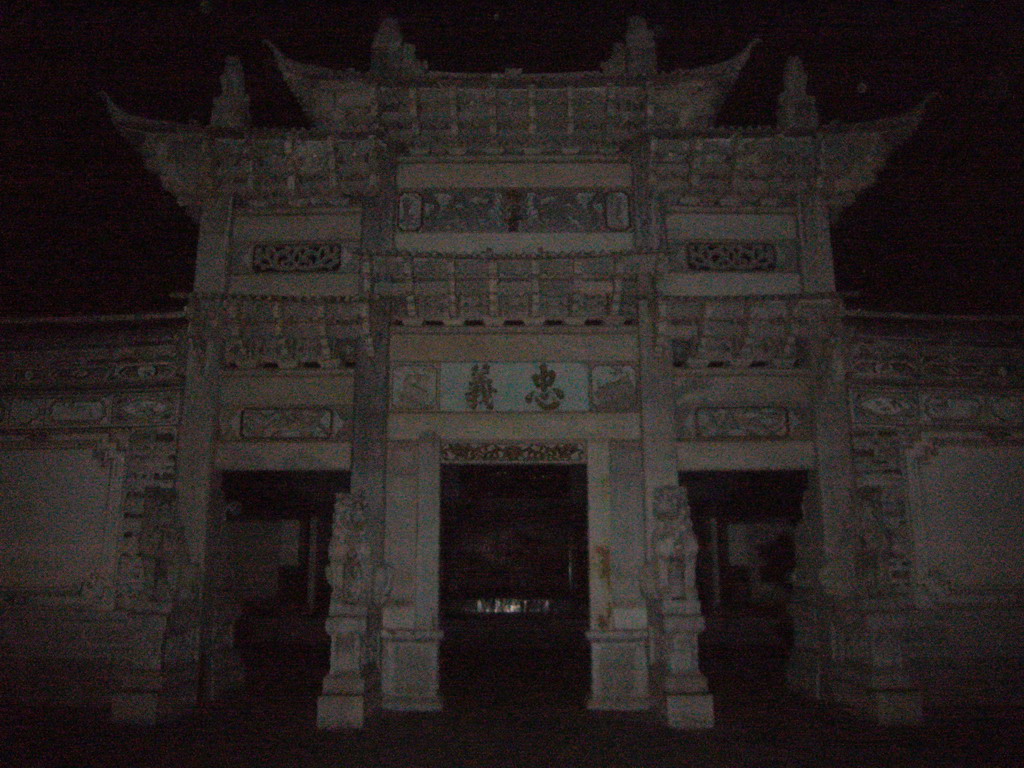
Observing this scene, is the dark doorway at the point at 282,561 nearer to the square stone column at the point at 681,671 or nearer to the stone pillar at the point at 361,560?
the stone pillar at the point at 361,560

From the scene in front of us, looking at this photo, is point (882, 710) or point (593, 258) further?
point (593, 258)

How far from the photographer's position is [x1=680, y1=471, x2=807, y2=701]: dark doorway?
490 inches

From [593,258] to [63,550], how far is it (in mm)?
6555

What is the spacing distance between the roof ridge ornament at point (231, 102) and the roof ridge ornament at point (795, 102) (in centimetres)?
588

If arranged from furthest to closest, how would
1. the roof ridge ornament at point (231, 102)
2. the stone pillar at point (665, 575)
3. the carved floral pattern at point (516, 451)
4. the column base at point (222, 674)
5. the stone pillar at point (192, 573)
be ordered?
1. the roof ridge ornament at point (231, 102)
2. the carved floral pattern at point (516, 451)
3. the column base at point (222, 674)
4. the stone pillar at point (192, 573)
5. the stone pillar at point (665, 575)

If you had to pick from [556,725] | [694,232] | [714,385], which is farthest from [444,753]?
[694,232]

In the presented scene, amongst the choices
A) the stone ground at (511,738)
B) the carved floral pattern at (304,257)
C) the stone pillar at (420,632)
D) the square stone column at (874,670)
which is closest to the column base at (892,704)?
the square stone column at (874,670)

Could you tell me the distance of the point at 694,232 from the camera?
8.40 metres

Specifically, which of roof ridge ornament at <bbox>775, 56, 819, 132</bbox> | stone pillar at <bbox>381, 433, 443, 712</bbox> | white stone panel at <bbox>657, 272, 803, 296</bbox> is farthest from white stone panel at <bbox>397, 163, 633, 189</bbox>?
stone pillar at <bbox>381, 433, 443, 712</bbox>

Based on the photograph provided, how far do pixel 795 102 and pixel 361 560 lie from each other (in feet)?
21.9

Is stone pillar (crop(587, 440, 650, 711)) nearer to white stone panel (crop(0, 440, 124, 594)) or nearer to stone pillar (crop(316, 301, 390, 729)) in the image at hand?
stone pillar (crop(316, 301, 390, 729))

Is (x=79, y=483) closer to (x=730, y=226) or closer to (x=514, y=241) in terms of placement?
(x=514, y=241)

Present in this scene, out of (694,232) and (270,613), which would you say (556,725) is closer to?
(694,232)

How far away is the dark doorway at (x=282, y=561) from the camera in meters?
12.7
